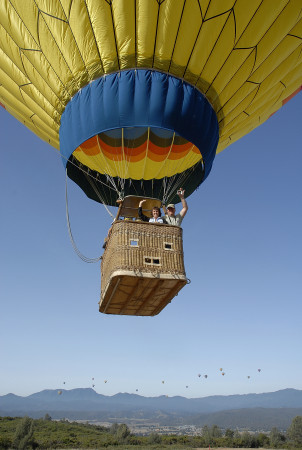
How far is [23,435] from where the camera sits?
37219 mm

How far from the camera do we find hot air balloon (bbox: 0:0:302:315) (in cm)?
442

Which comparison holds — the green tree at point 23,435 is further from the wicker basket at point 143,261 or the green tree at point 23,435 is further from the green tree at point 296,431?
the wicker basket at point 143,261

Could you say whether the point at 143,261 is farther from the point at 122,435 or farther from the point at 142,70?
the point at 122,435

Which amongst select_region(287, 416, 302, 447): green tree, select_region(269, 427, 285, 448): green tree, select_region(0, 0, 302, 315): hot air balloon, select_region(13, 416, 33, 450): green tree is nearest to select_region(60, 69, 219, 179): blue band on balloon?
select_region(0, 0, 302, 315): hot air balloon

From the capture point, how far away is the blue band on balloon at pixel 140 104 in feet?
15.8

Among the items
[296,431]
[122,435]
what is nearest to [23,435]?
[122,435]

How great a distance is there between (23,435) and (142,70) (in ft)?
134

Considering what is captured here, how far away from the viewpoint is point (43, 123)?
6.02 meters

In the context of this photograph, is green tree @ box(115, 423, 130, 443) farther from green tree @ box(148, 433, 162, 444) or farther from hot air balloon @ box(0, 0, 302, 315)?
hot air balloon @ box(0, 0, 302, 315)

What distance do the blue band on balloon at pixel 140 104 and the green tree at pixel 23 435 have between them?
3753cm

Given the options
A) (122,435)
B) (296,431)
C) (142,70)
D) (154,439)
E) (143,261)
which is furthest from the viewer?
(296,431)

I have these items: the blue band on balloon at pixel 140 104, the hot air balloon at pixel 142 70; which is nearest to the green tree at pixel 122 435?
the hot air balloon at pixel 142 70

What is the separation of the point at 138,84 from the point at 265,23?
1674 millimetres

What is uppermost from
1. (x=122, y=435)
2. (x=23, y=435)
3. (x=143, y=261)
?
(x=122, y=435)
